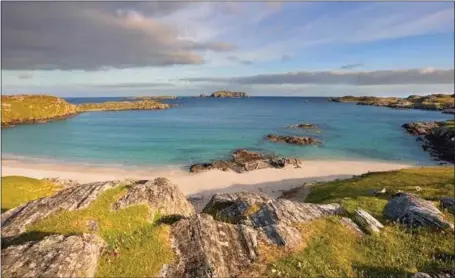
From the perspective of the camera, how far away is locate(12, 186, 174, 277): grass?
55.8 ft

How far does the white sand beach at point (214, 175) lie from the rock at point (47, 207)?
33.9m

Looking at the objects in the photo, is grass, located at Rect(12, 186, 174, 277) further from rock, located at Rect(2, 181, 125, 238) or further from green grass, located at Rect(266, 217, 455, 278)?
green grass, located at Rect(266, 217, 455, 278)

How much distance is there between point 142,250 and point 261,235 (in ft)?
23.8

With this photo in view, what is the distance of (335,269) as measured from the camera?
63.9ft

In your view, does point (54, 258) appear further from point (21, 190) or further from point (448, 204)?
point (21, 190)

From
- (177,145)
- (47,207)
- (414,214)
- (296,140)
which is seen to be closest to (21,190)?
(47,207)

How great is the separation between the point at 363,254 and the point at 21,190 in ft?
139

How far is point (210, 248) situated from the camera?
63.4 ft

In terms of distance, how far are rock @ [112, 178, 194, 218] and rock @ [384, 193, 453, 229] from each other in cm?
1631

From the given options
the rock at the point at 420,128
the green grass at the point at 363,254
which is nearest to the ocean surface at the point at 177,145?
the rock at the point at 420,128

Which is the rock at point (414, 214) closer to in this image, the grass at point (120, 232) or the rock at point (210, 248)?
the rock at point (210, 248)

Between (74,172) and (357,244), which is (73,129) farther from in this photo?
(357,244)

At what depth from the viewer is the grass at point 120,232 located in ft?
55.8

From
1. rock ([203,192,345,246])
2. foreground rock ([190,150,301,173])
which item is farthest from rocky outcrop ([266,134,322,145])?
rock ([203,192,345,246])
